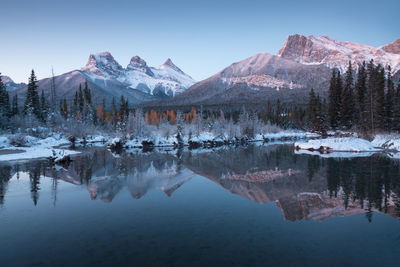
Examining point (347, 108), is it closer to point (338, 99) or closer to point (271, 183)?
point (338, 99)

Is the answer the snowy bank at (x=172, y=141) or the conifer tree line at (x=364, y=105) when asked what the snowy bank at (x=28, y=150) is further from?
the conifer tree line at (x=364, y=105)

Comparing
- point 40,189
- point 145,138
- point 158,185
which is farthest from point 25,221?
point 145,138

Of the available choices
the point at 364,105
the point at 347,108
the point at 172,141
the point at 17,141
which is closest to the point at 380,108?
the point at 364,105

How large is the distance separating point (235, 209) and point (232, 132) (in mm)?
59914

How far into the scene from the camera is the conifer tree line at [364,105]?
159 feet

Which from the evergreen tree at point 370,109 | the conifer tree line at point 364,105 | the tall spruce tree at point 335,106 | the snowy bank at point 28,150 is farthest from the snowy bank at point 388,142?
the snowy bank at point 28,150

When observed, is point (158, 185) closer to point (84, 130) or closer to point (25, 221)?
point (25, 221)

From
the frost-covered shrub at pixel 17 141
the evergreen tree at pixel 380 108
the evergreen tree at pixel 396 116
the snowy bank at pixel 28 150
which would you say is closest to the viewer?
the snowy bank at pixel 28 150

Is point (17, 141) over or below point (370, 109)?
below

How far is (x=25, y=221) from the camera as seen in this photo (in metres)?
11.4

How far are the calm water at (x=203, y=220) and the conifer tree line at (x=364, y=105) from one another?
35.1 metres

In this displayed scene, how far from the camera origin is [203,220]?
37.6 ft

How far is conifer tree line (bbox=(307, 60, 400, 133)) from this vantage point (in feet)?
159

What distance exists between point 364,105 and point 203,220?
Result: 2119 inches
